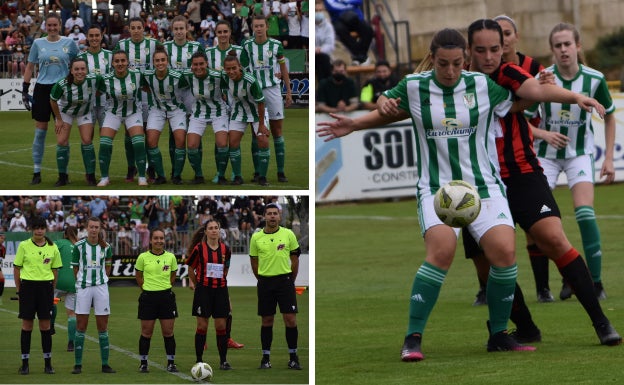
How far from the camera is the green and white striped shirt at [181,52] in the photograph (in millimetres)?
11070

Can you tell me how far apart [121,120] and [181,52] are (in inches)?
50.1

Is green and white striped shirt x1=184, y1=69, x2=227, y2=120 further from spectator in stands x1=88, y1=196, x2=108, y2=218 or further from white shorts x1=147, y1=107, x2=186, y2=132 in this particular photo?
spectator in stands x1=88, y1=196, x2=108, y2=218

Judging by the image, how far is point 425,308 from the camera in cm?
726

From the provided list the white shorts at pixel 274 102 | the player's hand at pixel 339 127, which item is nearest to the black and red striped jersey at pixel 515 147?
the player's hand at pixel 339 127

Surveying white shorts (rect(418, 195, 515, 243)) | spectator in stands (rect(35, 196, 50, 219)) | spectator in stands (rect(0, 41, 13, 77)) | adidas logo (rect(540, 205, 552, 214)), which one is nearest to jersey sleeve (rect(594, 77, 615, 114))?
adidas logo (rect(540, 205, 552, 214))

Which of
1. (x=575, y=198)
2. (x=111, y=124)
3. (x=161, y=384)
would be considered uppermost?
(x=111, y=124)

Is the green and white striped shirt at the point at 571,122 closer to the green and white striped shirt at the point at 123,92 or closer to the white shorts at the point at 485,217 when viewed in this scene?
the white shorts at the point at 485,217

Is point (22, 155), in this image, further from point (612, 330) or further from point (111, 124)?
point (612, 330)

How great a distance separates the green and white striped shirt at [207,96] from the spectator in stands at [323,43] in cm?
1444

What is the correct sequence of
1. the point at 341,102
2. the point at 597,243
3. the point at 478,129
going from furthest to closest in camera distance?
1. the point at 341,102
2. the point at 597,243
3. the point at 478,129

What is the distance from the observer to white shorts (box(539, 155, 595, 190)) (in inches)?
409

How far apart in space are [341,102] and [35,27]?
27.4ft

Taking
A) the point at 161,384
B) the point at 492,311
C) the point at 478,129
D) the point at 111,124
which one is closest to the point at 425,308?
the point at 492,311

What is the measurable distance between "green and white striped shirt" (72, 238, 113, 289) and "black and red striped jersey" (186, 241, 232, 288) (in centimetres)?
66
